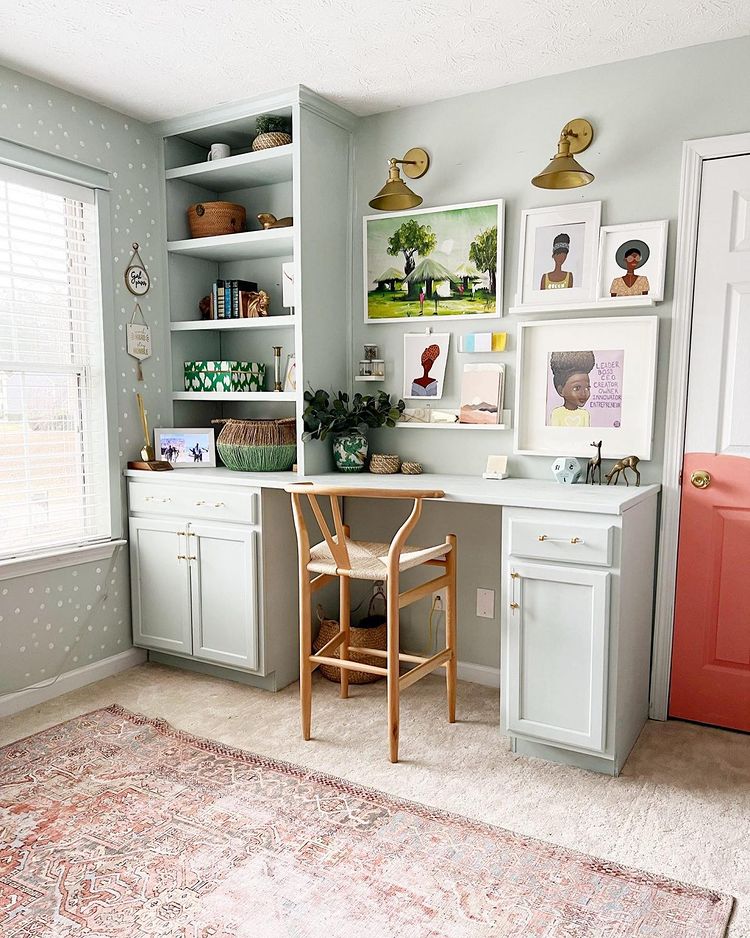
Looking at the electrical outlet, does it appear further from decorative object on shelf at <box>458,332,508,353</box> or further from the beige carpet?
decorative object on shelf at <box>458,332,508,353</box>

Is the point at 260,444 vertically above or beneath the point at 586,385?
beneath

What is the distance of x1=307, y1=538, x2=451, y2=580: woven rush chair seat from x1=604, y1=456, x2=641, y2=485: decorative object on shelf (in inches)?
26.6

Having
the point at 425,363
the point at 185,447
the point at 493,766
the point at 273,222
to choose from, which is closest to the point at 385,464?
the point at 425,363

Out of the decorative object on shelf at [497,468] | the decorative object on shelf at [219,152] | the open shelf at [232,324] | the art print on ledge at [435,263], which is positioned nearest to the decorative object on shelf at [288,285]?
the open shelf at [232,324]

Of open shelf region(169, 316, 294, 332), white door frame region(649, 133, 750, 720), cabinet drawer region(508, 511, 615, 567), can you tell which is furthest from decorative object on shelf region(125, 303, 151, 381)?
white door frame region(649, 133, 750, 720)

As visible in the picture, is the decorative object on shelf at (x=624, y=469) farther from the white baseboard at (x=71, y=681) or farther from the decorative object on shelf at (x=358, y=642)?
the white baseboard at (x=71, y=681)

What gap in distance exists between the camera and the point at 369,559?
271cm

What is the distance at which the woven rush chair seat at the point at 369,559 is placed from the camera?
8.50ft

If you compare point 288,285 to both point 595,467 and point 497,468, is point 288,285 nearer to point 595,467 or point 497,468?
point 497,468

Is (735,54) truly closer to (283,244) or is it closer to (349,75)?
(349,75)

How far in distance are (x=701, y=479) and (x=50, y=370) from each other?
8.53 feet

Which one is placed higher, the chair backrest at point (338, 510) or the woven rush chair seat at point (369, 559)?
the chair backrest at point (338, 510)

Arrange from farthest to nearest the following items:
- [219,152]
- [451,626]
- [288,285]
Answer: [219,152] → [288,285] → [451,626]

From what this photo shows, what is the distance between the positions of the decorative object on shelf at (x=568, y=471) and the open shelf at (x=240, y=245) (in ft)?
4.83
